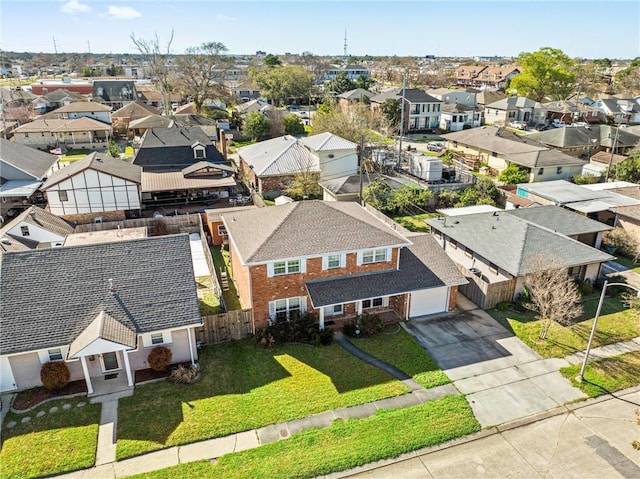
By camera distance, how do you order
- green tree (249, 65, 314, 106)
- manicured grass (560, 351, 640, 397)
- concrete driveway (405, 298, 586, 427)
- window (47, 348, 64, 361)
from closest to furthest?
concrete driveway (405, 298, 586, 427) < window (47, 348, 64, 361) < manicured grass (560, 351, 640, 397) < green tree (249, 65, 314, 106)

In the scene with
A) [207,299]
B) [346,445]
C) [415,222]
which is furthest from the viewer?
[415,222]

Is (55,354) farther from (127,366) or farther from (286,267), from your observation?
(286,267)

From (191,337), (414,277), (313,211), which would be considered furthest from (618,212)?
(191,337)

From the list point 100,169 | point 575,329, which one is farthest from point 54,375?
point 575,329

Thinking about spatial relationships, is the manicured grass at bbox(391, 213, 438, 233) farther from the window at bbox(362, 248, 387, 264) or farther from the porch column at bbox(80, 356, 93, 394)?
the porch column at bbox(80, 356, 93, 394)

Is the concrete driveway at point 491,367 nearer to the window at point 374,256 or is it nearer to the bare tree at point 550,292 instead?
the bare tree at point 550,292

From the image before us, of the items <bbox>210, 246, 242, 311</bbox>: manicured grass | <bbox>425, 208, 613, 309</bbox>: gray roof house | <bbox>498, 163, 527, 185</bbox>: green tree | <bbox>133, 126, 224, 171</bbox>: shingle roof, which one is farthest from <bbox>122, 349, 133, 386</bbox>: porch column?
<bbox>498, 163, 527, 185</bbox>: green tree

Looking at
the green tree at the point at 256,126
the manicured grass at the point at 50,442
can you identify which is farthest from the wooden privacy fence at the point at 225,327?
the green tree at the point at 256,126
